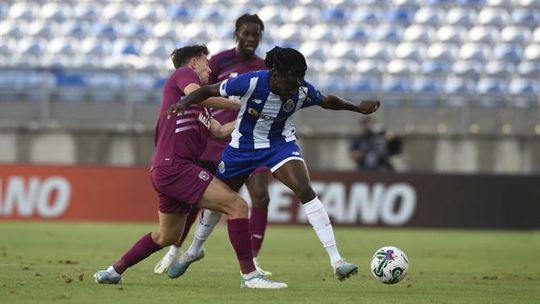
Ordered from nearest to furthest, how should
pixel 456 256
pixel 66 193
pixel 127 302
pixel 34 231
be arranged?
pixel 127 302 < pixel 456 256 < pixel 34 231 < pixel 66 193

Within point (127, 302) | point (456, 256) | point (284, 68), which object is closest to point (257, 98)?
point (284, 68)

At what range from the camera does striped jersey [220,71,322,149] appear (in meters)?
9.58

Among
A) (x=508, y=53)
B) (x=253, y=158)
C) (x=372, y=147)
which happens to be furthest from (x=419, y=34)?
(x=253, y=158)

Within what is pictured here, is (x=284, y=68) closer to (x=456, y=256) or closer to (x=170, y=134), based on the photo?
(x=170, y=134)

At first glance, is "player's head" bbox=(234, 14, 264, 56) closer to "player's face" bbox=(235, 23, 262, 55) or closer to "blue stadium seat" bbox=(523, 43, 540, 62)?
"player's face" bbox=(235, 23, 262, 55)

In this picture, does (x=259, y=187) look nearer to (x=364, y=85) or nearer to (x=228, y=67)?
(x=228, y=67)

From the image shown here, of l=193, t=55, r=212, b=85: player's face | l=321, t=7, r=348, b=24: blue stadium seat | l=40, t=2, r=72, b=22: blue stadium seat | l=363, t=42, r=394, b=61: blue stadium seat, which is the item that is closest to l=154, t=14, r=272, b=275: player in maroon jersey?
l=193, t=55, r=212, b=85: player's face

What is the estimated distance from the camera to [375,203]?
22.2 m

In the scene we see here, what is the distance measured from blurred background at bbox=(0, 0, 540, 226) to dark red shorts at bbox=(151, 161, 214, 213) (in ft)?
40.6

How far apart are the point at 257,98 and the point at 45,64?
16368mm

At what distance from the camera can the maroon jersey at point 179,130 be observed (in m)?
9.72

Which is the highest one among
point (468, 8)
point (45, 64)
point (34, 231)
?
point (468, 8)

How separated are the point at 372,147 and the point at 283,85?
1341 centimetres

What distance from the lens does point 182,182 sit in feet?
31.3
